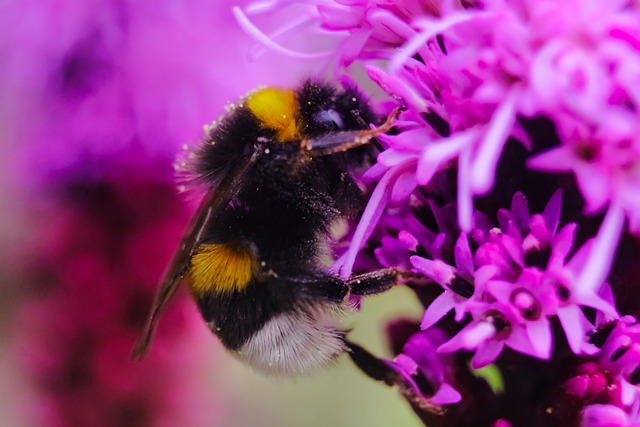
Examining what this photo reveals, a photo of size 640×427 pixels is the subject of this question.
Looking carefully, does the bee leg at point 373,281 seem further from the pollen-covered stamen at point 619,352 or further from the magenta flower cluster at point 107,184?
the magenta flower cluster at point 107,184

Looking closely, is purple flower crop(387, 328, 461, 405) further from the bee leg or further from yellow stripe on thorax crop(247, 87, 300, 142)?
yellow stripe on thorax crop(247, 87, 300, 142)

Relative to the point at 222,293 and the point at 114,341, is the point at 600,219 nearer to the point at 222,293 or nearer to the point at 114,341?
the point at 222,293

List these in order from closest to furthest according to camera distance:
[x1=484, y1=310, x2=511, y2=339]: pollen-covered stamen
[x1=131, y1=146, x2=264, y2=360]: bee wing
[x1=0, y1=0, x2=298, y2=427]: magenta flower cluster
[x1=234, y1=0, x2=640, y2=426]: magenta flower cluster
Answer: [x1=234, y1=0, x2=640, y2=426]: magenta flower cluster → [x1=484, y1=310, x2=511, y2=339]: pollen-covered stamen → [x1=131, y1=146, x2=264, y2=360]: bee wing → [x1=0, y1=0, x2=298, y2=427]: magenta flower cluster

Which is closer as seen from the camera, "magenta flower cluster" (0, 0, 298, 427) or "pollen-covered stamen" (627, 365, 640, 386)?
"pollen-covered stamen" (627, 365, 640, 386)

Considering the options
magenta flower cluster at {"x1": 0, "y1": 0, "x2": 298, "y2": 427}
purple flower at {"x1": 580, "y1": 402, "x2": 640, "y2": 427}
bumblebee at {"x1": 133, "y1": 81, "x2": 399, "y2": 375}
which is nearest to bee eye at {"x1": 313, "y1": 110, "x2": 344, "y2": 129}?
bumblebee at {"x1": 133, "y1": 81, "x2": 399, "y2": 375}

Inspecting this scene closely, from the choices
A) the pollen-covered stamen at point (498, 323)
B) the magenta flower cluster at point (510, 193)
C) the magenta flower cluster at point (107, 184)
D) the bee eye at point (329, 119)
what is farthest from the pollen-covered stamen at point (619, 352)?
the magenta flower cluster at point (107, 184)

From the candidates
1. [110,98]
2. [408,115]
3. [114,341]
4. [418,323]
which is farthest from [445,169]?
[110,98]
